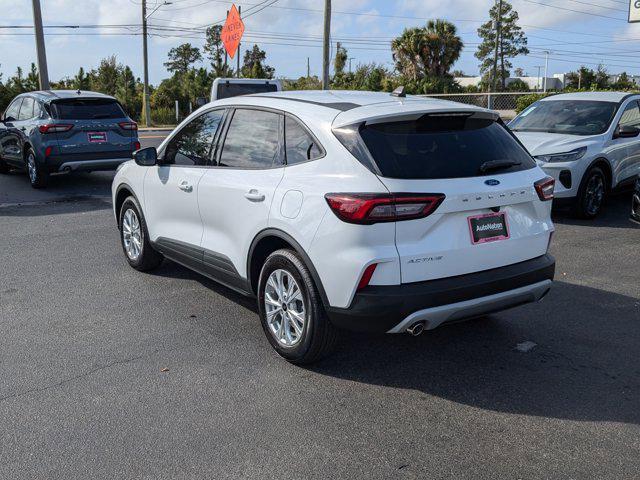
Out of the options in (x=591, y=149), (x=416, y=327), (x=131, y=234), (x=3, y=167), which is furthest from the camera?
(x=3, y=167)

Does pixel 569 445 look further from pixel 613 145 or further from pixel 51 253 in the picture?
pixel 613 145

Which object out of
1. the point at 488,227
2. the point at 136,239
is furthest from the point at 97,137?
the point at 488,227

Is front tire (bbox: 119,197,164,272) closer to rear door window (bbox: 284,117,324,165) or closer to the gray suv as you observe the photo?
rear door window (bbox: 284,117,324,165)

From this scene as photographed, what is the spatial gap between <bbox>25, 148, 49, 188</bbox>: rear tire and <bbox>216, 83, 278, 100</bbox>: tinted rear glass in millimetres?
4651

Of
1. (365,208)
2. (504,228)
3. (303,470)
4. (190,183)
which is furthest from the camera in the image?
(190,183)

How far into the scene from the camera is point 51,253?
295 inches

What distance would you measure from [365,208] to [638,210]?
5303 millimetres

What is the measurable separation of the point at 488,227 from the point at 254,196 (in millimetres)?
1545

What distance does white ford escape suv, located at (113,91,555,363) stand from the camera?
3.71 metres

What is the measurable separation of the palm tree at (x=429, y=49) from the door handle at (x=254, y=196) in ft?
136

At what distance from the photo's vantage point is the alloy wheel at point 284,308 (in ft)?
13.8

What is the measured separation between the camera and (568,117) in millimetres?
9969

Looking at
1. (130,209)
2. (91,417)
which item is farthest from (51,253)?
(91,417)

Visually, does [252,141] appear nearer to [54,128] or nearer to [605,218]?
[605,218]
